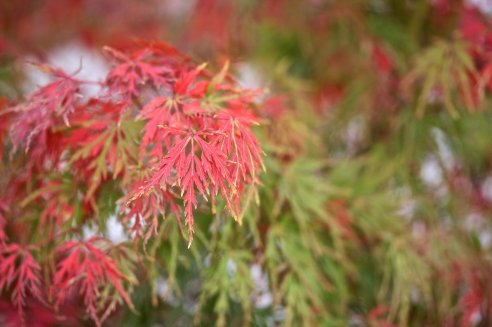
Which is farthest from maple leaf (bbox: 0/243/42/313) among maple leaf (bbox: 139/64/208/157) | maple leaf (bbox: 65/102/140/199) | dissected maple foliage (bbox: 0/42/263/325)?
maple leaf (bbox: 139/64/208/157)

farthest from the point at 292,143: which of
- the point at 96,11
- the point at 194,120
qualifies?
the point at 96,11

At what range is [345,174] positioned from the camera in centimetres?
151

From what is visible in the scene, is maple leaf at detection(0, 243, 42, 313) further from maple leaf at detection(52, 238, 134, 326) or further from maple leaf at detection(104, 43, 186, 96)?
maple leaf at detection(104, 43, 186, 96)

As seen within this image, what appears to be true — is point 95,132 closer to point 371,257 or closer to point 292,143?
point 292,143

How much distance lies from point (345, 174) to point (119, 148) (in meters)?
0.69

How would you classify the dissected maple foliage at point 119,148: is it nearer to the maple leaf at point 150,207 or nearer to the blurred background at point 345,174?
the maple leaf at point 150,207

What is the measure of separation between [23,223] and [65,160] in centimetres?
18

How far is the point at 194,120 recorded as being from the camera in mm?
961

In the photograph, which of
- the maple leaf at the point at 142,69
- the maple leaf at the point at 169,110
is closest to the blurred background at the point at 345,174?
the maple leaf at the point at 142,69

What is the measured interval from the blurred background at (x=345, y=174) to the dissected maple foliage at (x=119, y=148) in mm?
111

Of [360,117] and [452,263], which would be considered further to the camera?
[360,117]

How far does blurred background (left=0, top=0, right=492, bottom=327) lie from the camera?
1.23m

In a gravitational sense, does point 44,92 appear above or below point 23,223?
above

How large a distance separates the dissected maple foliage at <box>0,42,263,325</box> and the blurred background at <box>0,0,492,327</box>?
111mm
